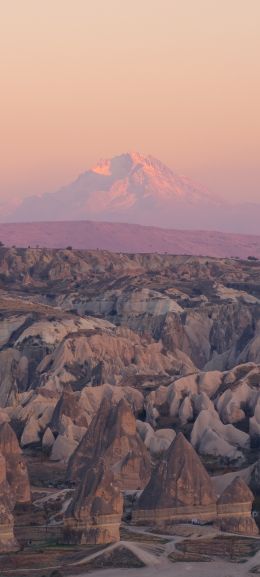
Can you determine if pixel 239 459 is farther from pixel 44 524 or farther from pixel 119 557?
pixel 119 557

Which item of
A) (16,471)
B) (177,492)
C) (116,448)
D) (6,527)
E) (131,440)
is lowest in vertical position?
(6,527)

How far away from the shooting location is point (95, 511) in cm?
11006

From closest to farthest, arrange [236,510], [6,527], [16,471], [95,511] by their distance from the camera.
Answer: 1. [6,527]
2. [95,511]
3. [236,510]
4. [16,471]

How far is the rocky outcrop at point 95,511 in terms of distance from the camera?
359 ft

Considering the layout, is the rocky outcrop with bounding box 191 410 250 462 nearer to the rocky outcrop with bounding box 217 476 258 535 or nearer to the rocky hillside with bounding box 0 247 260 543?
the rocky hillside with bounding box 0 247 260 543

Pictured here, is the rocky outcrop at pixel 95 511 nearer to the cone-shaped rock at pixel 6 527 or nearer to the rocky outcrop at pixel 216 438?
the cone-shaped rock at pixel 6 527

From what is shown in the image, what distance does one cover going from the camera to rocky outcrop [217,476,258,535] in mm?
114875

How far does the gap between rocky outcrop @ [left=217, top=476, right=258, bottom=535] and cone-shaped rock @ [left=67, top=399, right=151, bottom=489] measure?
48.0 feet

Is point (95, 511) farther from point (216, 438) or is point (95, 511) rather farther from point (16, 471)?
point (216, 438)

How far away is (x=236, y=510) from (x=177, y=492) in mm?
4577

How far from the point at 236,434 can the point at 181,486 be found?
32.5m

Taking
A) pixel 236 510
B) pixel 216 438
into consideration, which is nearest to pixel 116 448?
pixel 216 438

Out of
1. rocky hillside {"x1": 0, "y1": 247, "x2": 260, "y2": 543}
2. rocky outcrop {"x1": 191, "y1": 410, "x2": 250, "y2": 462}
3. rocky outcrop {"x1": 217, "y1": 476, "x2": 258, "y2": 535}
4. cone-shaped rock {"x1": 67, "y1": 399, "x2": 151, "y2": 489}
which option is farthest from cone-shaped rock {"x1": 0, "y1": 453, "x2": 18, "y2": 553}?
rocky outcrop {"x1": 191, "y1": 410, "x2": 250, "y2": 462}

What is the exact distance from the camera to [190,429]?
152m
